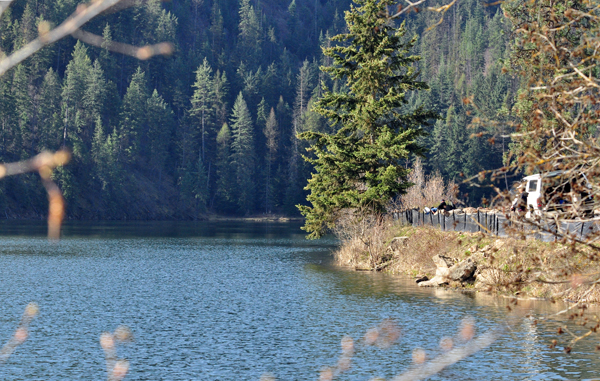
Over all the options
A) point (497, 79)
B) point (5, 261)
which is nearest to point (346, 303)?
point (5, 261)

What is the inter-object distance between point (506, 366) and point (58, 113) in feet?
361

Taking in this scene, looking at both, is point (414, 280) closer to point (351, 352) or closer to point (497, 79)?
point (351, 352)

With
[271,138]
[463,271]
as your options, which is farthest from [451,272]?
[271,138]

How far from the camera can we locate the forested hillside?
4464 inches

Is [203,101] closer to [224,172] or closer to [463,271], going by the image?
[224,172]

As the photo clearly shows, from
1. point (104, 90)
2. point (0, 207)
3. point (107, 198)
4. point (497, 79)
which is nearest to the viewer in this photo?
point (0, 207)

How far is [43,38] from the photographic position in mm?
3559

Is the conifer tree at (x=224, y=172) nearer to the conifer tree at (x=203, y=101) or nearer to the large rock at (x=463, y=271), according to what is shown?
the conifer tree at (x=203, y=101)

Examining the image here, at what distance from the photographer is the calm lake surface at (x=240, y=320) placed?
57.9 ft

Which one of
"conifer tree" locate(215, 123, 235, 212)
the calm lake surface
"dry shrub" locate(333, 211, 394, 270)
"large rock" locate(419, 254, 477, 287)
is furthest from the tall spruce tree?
"conifer tree" locate(215, 123, 235, 212)

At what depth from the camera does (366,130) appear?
43812 millimetres

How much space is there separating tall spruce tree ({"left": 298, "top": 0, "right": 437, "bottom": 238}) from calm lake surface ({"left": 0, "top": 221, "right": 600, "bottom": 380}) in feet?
15.2

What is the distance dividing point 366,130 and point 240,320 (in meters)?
21.6

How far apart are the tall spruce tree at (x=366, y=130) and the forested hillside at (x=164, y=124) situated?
59.2 m
